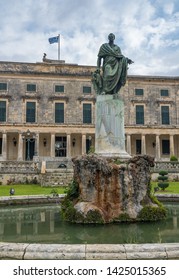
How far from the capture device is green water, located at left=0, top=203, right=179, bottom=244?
6777 millimetres

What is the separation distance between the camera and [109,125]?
10.5m

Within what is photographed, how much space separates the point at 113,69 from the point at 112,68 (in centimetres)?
6

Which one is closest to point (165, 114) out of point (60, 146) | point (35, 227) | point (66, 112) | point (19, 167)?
point (66, 112)

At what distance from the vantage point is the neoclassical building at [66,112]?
1642 inches

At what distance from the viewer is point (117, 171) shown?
865 cm

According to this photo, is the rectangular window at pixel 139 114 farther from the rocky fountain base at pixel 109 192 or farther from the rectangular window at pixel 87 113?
the rocky fountain base at pixel 109 192

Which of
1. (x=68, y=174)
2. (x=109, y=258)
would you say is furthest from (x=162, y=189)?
(x=109, y=258)

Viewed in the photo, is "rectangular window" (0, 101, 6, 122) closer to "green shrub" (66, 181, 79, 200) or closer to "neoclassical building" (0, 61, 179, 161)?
"neoclassical building" (0, 61, 179, 161)

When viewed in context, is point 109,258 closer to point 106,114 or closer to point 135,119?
point 106,114

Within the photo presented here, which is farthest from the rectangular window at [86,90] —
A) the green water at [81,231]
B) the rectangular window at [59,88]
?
the green water at [81,231]

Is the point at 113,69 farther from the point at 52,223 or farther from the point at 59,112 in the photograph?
the point at 59,112

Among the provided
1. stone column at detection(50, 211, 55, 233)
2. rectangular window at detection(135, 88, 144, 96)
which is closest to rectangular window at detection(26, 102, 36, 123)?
rectangular window at detection(135, 88, 144, 96)

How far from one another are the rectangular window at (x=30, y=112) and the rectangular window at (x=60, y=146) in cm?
427

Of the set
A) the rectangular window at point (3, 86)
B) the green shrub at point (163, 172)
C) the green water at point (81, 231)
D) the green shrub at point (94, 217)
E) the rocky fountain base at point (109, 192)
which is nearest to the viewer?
the green water at point (81, 231)
